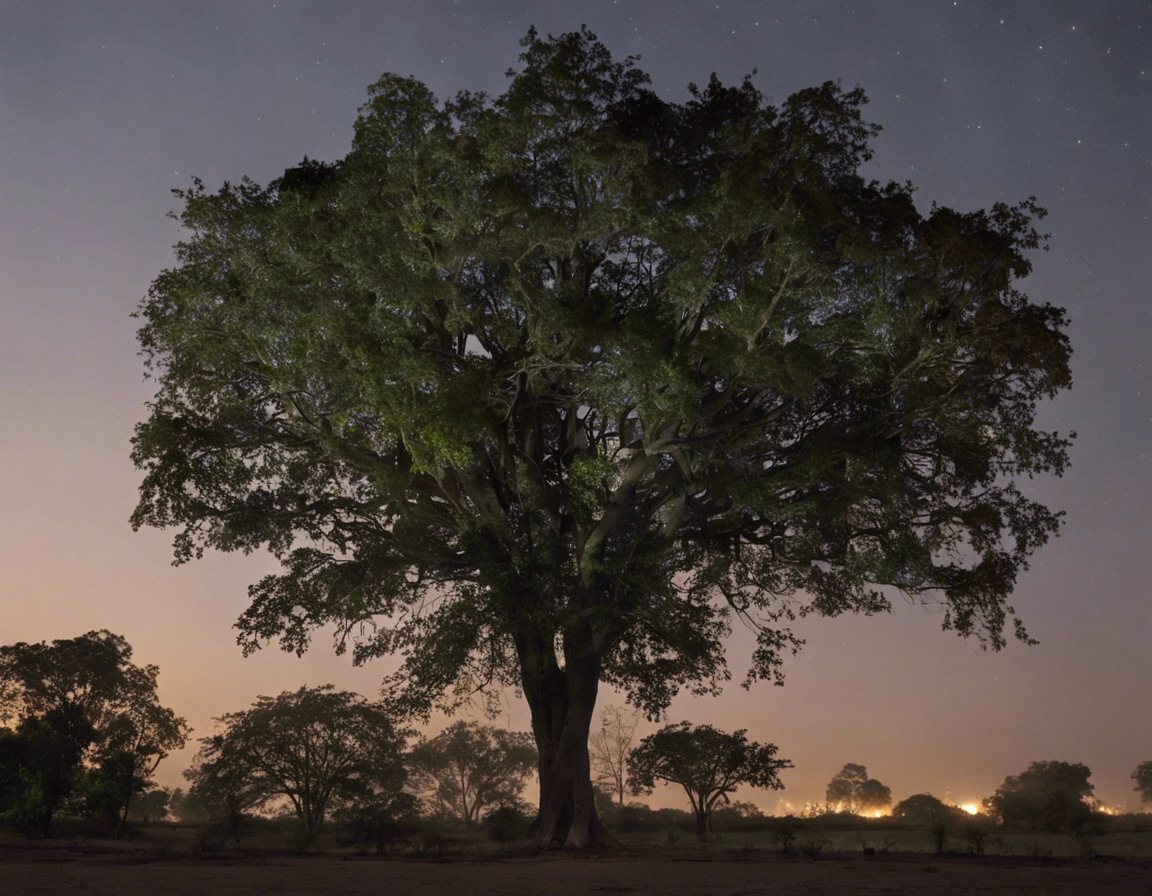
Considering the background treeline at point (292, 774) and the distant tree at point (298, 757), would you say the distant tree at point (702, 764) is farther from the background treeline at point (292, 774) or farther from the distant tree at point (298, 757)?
the distant tree at point (298, 757)

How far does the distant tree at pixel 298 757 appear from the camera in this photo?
38.2 metres

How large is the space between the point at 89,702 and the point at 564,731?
30.3 meters

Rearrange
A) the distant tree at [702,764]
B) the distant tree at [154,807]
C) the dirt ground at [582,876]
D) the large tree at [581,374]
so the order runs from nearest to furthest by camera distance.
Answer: the dirt ground at [582,876] < the large tree at [581,374] < the distant tree at [702,764] < the distant tree at [154,807]

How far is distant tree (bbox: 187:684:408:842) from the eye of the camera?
125 ft

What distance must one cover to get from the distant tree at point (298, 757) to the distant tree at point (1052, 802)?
28.2 meters

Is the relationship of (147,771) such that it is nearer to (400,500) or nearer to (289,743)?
(289,743)

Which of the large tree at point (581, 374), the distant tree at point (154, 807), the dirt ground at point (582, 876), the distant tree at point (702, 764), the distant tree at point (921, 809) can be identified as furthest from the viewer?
the distant tree at point (154, 807)

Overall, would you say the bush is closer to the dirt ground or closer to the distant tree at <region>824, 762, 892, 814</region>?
the dirt ground

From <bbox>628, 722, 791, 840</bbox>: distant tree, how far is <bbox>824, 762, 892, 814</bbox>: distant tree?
34733 millimetres

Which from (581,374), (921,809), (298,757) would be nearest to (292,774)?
(298,757)

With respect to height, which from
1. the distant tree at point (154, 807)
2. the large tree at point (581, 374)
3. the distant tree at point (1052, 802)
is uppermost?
the large tree at point (581, 374)

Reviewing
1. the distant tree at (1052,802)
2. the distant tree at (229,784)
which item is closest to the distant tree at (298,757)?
the distant tree at (229,784)

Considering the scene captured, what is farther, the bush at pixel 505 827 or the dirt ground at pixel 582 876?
the bush at pixel 505 827

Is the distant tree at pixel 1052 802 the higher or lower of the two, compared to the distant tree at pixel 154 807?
higher
